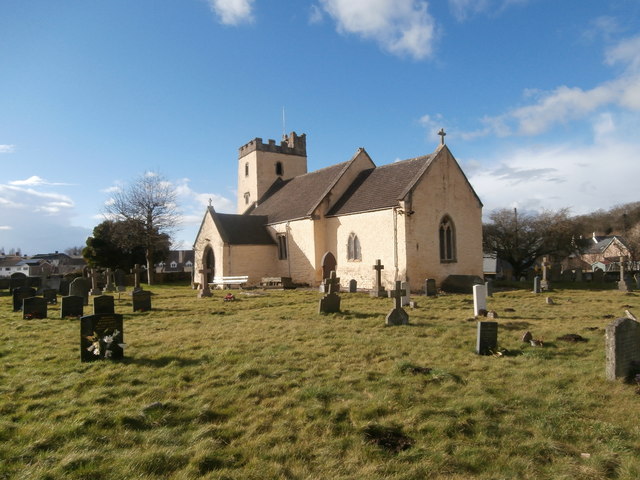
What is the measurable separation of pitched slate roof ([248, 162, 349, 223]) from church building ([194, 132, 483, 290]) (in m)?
0.10

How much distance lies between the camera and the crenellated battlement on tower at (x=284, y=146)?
36.0 metres

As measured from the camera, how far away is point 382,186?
2388cm

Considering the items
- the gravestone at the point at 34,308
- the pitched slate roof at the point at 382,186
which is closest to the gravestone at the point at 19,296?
the gravestone at the point at 34,308

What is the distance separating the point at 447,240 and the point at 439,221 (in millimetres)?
1461

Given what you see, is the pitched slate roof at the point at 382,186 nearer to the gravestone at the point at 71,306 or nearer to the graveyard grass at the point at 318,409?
the graveyard grass at the point at 318,409

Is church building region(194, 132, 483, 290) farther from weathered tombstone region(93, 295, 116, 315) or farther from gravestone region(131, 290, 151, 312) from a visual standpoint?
weathered tombstone region(93, 295, 116, 315)

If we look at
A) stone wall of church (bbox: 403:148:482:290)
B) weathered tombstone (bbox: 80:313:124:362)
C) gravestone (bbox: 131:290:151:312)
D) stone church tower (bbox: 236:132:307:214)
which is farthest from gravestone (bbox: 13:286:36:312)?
stone church tower (bbox: 236:132:307:214)

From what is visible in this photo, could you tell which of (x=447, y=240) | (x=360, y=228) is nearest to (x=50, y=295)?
(x=360, y=228)

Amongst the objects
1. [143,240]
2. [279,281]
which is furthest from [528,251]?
[143,240]

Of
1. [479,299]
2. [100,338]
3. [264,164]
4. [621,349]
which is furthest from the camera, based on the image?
[264,164]

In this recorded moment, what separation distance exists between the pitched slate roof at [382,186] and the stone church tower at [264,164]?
11651mm

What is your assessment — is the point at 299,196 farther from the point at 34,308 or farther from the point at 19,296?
the point at 34,308

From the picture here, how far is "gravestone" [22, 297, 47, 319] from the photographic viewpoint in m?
13.5

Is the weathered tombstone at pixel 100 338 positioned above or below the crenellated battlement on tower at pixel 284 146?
below
